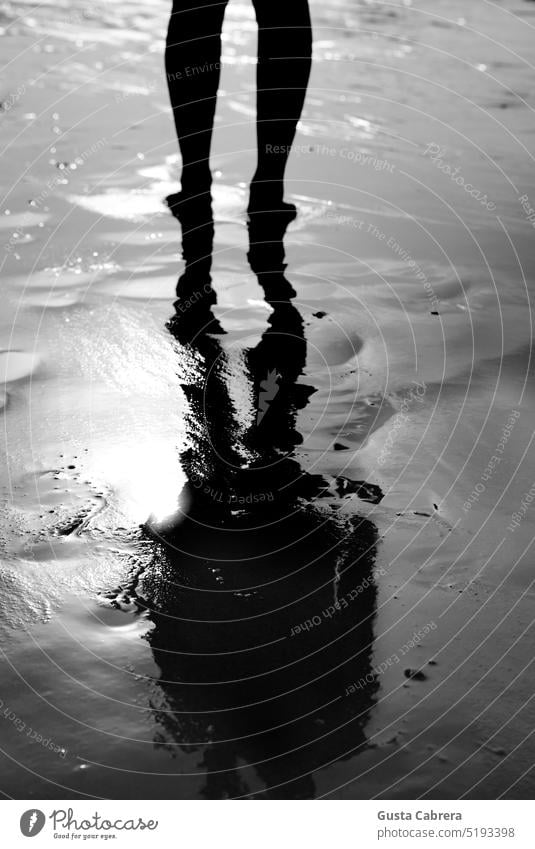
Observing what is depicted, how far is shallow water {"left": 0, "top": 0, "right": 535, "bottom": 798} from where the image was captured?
1418 millimetres

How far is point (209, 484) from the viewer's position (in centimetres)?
205

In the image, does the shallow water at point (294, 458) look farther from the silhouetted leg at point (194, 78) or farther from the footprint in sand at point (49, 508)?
the silhouetted leg at point (194, 78)

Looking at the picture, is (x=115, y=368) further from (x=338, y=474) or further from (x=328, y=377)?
(x=338, y=474)

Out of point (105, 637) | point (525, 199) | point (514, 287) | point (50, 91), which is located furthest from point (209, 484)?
point (50, 91)

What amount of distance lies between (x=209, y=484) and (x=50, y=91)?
12.5 feet

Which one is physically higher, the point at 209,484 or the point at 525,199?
the point at 525,199

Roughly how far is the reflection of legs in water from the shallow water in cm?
33

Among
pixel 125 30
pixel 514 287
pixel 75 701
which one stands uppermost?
pixel 125 30

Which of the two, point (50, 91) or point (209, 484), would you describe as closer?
point (209, 484)

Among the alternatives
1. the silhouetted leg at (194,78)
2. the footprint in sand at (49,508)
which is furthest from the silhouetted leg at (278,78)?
the footprint in sand at (49,508)

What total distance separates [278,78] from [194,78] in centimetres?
28

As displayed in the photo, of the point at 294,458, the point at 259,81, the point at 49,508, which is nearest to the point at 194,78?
the point at 259,81

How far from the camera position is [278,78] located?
2902 millimetres

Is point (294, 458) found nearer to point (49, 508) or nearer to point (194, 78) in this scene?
point (49, 508)
